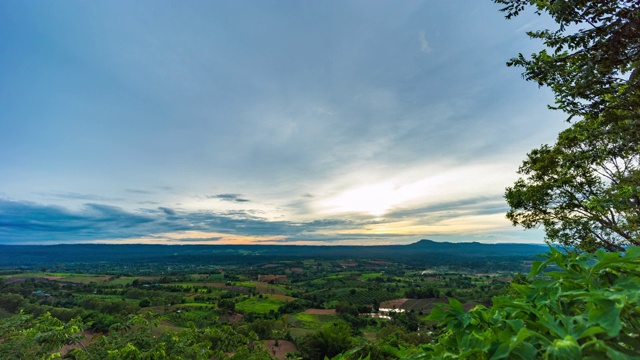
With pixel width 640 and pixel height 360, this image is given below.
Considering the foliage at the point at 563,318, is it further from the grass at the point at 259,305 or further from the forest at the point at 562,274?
the grass at the point at 259,305

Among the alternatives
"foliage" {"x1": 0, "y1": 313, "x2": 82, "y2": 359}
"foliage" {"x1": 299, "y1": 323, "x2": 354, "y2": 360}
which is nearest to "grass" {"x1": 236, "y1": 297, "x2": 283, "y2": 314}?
"foliage" {"x1": 299, "y1": 323, "x2": 354, "y2": 360}

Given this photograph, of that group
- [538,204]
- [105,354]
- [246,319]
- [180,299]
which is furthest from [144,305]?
[538,204]

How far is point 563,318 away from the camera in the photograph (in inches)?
45.2

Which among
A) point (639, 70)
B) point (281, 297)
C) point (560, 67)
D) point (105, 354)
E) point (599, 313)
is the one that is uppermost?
point (560, 67)

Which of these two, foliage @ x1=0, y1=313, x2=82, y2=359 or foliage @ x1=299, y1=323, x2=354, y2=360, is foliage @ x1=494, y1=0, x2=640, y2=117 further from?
foliage @ x1=299, y1=323, x2=354, y2=360

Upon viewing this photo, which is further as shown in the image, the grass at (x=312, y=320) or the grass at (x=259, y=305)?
the grass at (x=259, y=305)

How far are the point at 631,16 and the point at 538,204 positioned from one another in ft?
36.8

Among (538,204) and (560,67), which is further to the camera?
(538,204)

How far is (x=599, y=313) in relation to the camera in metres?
1.11

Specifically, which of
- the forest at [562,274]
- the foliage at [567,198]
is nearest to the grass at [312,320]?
the forest at [562,274]

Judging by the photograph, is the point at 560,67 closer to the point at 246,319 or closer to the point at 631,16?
the point at 631,16

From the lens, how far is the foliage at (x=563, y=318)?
103 centimetres

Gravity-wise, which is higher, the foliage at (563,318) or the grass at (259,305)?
the foliage at (563,318)

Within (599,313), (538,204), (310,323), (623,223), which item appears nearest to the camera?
(599,313)
